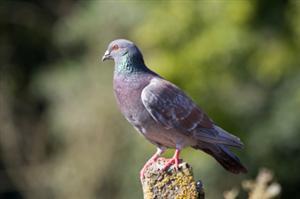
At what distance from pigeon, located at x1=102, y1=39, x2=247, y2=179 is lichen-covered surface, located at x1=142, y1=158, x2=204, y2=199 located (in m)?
1.46

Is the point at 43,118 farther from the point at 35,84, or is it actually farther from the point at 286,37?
the point at 286,37

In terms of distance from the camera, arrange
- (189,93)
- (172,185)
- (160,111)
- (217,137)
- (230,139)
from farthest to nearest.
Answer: (189,93), (160,111), (217,137), (230,139), (172,185)

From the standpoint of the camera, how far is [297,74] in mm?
15938

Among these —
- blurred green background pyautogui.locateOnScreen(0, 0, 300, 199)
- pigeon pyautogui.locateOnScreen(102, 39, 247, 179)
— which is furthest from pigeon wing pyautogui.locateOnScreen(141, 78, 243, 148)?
blurred green background pyautogui.locateOnScreen(0, 0, 300, 199)

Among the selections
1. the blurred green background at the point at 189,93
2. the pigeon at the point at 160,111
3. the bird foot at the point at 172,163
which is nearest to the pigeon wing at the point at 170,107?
the pigeon at the point at 160,111

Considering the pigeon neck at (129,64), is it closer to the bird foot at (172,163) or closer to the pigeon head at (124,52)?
the pigeon head at (124,52)

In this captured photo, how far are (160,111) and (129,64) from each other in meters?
0.33

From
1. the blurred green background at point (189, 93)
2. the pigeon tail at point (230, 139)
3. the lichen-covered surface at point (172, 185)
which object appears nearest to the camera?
the lichen-covered surface at point (172, 185)

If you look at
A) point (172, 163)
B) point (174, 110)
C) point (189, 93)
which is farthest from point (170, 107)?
point (189, 93)

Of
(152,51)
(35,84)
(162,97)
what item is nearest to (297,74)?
(152,51)

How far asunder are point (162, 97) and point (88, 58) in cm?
1096

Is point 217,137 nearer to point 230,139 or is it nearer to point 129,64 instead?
point 230,139

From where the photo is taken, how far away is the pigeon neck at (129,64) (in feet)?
22.6

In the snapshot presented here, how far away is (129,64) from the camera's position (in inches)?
273
